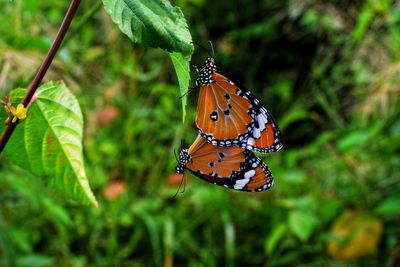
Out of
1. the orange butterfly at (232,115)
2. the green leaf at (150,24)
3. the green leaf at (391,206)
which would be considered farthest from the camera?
the green leaf at (391,206)

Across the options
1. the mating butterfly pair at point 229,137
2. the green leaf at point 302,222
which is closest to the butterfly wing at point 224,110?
the mating butterfly pair at point 229,137

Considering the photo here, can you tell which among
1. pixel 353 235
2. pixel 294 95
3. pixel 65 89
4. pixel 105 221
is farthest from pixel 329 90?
pixel 65 89

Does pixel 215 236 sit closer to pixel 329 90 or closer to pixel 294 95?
pixel 329 90

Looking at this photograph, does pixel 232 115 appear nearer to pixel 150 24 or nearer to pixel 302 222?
pixel 150 24

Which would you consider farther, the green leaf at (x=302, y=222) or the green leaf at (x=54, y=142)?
the green leaf at (x=302, y=222)

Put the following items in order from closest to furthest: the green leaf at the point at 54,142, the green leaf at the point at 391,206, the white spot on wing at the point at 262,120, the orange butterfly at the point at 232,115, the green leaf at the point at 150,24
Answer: the green leaf at the point at 150,24 < the green leaf at the point at 54,142 < the orange butterfly at the point at 232,115 < the white spot on wing at the point at 262,120 < the green leaf at the point at 391,206

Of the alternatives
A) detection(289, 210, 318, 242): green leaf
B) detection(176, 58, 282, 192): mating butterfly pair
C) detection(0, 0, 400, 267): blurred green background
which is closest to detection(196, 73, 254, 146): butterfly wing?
detection(176, 58, 282, 192): mating butterfly pair

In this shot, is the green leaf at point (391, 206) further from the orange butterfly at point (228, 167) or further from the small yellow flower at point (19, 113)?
the small yellow flower at point (19, 113)
